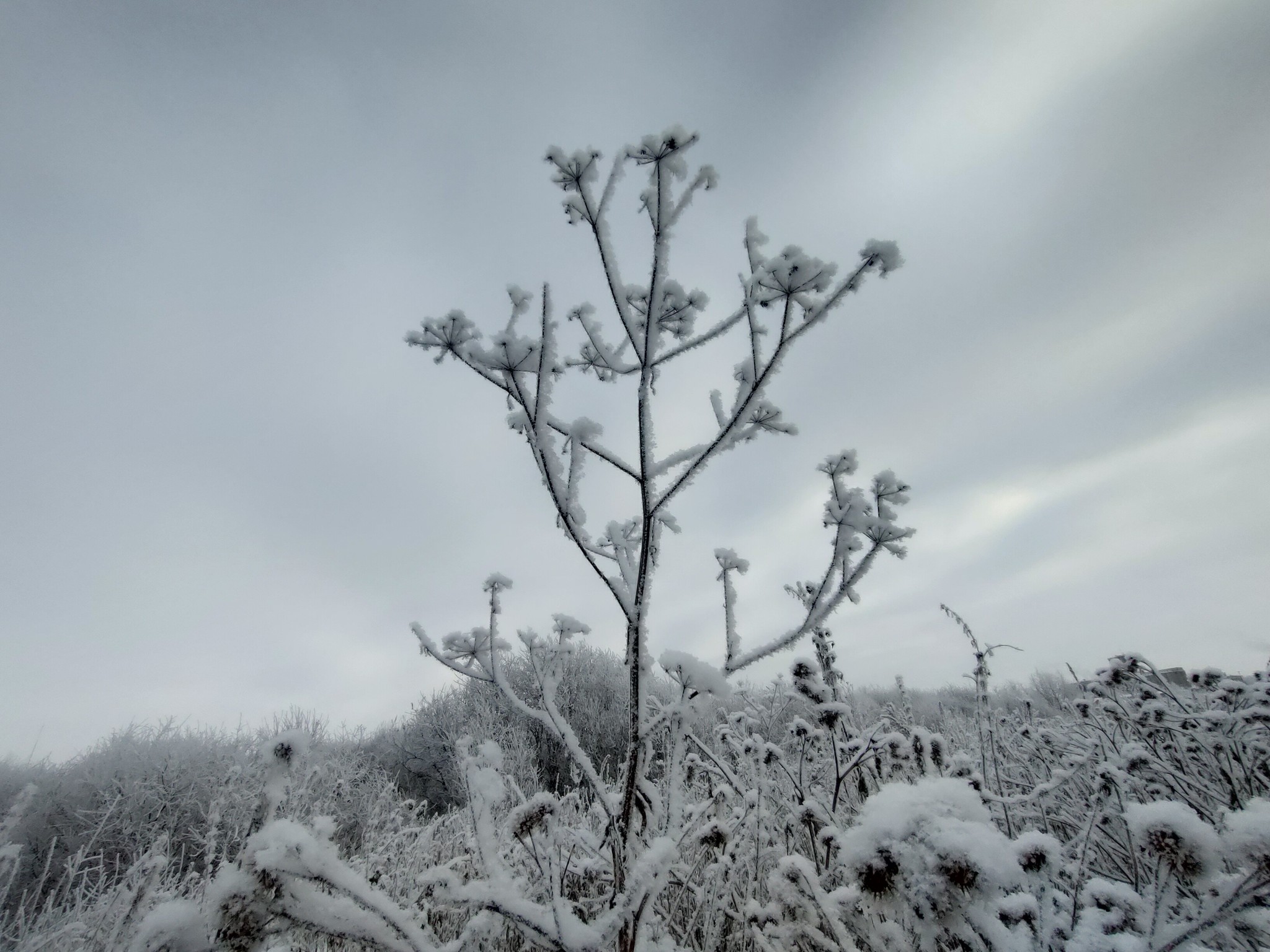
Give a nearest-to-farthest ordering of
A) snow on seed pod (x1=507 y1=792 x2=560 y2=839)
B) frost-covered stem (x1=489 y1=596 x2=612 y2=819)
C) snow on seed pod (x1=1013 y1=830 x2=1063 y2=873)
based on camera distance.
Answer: snow on seed pod (x1=1013 y1=830 x2=1063 y2=873), snow on seed pod (x1=507 y1=792 x2=560 y2=839), frost-covered stem (x1=489 y1=596 x2=612 y2=819)

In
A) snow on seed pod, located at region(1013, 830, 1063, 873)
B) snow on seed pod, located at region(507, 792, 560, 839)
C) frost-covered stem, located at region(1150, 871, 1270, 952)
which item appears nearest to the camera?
frost-covered stem, located at region(1150, 871, 1270, 952)

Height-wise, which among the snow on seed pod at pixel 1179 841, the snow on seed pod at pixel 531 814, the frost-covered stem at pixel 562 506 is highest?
the frost-covered stem at pixel 562 506

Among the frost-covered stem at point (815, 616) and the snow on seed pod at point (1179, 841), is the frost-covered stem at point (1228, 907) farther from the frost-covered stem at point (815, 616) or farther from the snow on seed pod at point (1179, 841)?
the frost-covered stem at point (815, 616)

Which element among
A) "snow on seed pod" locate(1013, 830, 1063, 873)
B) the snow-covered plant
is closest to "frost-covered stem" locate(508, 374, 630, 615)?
the snow-covered plant

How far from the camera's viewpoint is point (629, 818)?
1.21 meters

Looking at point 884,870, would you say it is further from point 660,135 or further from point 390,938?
point 660,135

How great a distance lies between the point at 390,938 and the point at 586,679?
12585 mm

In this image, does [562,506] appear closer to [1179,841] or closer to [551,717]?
[551,717]

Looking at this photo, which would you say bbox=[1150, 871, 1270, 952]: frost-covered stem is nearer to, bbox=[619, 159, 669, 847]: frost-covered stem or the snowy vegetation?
the snowy vegetation

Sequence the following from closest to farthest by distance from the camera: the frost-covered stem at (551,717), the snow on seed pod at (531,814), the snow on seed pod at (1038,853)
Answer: the snow on seed pod at (1038,853)
the snow on seed pod at (531,814)
the frost-covered stem at (551,717)

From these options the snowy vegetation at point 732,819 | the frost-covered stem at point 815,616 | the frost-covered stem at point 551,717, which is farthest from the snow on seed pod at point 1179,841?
the frost-covered stem at point 551,717

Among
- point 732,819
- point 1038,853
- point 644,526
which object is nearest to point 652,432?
point 644,526

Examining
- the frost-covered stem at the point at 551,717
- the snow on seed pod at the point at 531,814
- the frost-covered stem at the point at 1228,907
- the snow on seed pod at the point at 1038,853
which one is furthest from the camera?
the frost-covered stem at the point at 551,717

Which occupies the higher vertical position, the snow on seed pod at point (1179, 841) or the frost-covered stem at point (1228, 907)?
the snow on seed pod at point (1179, 841)
